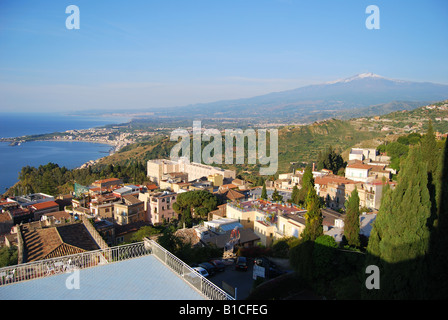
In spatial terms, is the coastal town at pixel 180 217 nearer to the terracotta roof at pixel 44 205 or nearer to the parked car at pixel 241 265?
the terracotta roof at pixel 44 205

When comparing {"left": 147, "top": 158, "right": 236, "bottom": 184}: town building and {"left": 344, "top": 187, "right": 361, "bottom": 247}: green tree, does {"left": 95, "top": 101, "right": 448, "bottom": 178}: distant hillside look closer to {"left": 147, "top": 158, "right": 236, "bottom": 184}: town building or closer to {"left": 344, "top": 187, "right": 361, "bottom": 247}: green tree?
{"left": 147, "top": 158, "right": 236, "bottom": 184}: town building

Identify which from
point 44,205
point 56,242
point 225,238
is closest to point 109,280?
point 56,242

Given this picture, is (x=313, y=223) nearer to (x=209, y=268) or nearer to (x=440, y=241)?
(x=440, y=241)

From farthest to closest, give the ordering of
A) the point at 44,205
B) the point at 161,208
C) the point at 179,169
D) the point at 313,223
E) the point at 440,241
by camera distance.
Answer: the point at 179,169 < the point at 44,205 < the point at 161,208 < the point at 313,223 < the point at 440,241

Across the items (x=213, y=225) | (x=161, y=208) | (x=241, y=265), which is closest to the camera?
(x=241, y=265)

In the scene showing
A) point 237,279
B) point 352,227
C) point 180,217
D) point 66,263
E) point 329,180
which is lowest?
point 180,217

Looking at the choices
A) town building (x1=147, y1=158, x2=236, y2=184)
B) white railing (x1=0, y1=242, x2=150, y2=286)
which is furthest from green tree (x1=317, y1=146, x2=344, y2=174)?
white railing (x1=0, y1=242, x2=150, y2=286)

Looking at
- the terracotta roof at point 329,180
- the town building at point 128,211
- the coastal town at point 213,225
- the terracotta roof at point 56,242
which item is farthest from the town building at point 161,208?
the terracotta roof at point 329,180
